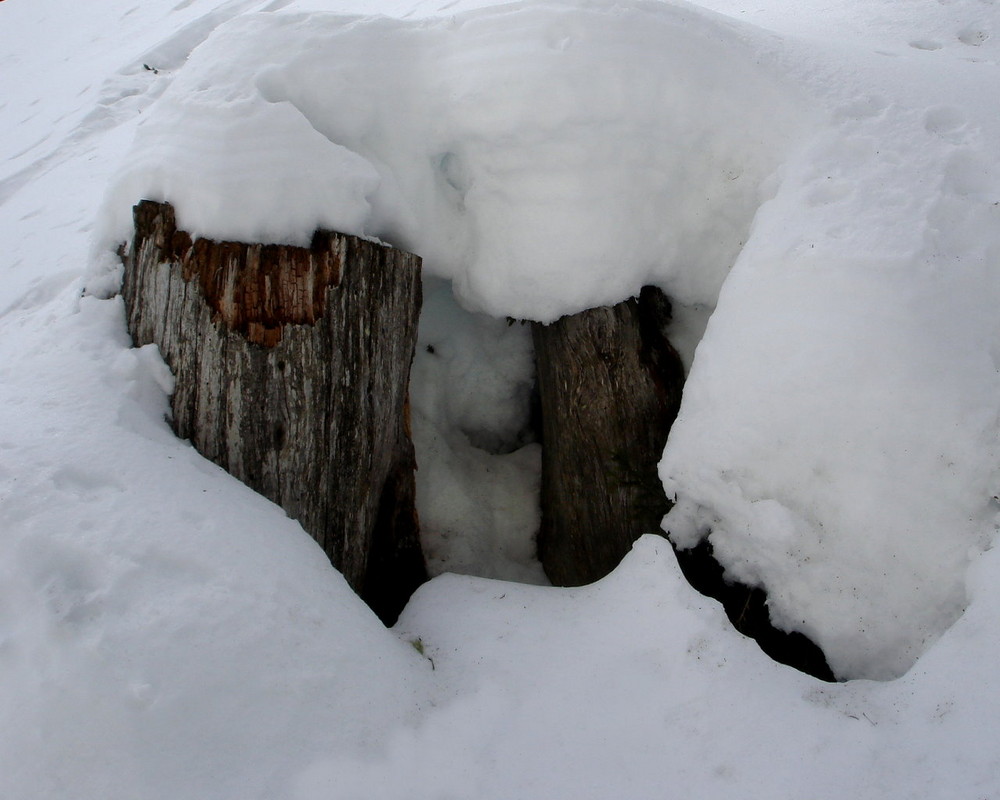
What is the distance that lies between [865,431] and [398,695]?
1119 mm

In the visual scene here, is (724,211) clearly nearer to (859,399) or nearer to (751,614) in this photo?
(859,399)

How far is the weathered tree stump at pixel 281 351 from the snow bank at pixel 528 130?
0.48ft

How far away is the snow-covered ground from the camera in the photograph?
1202mm

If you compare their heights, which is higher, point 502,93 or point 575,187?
point 502,93

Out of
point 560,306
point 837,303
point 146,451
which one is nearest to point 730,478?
point 837,303

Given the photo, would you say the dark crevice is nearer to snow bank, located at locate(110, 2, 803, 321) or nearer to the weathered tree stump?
snow bank, located at locate(110, 2, 803, 321)

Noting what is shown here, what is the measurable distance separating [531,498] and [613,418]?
576 millimetres

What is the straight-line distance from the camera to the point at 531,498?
2.58 meters

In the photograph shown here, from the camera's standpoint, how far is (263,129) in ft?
5.85

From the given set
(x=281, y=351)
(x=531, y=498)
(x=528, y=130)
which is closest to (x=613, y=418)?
(x=531, y=498)

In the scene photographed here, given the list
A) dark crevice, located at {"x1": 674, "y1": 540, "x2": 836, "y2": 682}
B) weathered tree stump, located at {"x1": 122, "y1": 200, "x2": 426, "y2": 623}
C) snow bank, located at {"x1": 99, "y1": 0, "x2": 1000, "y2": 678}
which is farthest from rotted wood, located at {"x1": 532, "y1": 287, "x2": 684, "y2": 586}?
weathered tree stump, located at {"x1": 122, "y1": 200, "x2": 426, "y2": 623}

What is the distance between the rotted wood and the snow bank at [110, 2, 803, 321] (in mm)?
147

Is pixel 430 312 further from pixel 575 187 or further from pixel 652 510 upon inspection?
pixel 652 510

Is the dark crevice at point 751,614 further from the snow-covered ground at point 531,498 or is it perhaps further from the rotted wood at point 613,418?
the rotted wood at point 613,418
